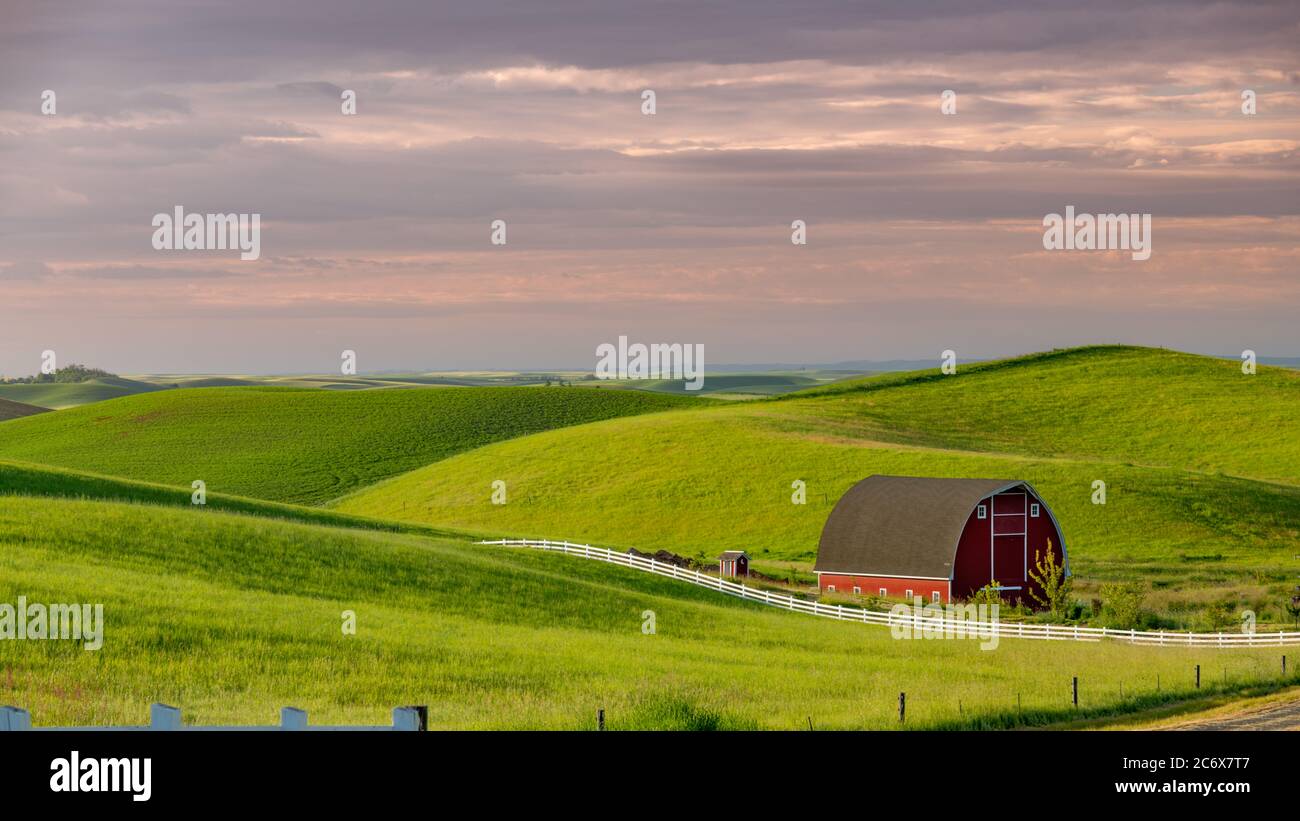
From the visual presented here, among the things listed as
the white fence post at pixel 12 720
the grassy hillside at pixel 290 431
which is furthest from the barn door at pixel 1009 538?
the white fence post at pixel 12 720

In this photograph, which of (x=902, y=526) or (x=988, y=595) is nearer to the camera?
(x=988, y=595)

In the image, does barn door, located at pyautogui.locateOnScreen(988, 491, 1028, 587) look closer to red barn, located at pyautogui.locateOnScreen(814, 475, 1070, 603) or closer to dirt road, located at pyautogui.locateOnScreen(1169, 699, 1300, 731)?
red barn, located at pyautogui.locateOnScreen(814, 475, 1070, 603)

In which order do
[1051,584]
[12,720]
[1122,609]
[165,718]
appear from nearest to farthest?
[12,720], [165,718], [1122,609], [1051,584]

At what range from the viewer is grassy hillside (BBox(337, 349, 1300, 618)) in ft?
257

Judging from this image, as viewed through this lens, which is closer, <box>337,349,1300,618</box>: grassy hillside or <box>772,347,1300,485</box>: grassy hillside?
<box>337,349,1300,618</box>: grassy hillside

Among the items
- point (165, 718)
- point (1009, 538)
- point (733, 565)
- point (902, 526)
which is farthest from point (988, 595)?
point (165, 718)

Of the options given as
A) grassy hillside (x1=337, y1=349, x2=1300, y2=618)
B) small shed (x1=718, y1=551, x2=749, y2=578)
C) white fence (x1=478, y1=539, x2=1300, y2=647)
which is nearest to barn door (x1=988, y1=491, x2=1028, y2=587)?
grassy hillside (x1=337, y1=349, x2=1300, y2=618)

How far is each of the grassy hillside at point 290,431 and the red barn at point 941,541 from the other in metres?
41.3

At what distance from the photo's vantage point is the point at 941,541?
63094 millimetres

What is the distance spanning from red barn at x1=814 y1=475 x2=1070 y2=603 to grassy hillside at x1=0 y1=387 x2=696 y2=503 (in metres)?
41.3

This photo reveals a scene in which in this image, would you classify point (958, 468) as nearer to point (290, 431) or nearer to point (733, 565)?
point (733, 565)

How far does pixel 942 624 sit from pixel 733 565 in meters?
20.2
